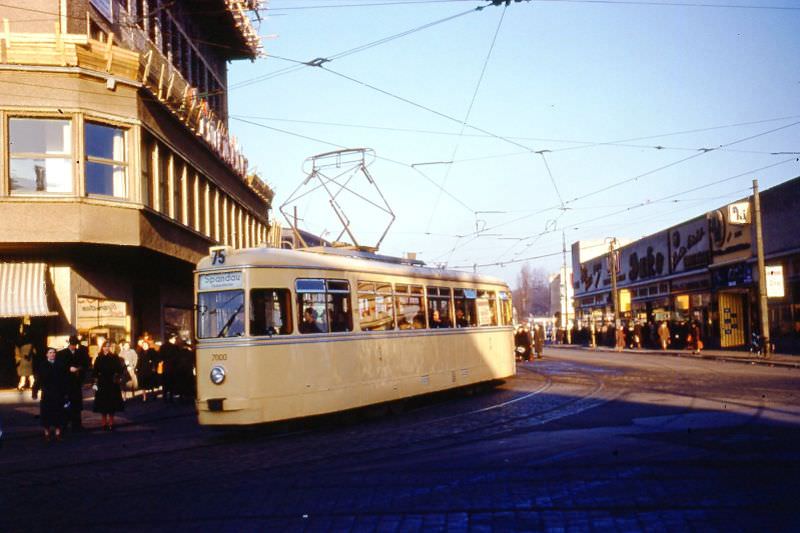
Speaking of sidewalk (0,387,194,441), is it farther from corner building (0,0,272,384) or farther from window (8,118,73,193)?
window (8,118,73,193)

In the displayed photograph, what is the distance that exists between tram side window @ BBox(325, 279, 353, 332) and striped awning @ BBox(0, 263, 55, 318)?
10.5 meters

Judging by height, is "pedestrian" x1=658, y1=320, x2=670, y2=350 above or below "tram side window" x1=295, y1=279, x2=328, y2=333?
below

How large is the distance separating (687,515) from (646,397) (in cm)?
1145

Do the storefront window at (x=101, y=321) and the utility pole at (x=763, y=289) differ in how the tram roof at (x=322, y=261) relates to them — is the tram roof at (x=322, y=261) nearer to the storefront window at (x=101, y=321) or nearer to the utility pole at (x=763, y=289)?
the storefront window at (x=101, y=321)

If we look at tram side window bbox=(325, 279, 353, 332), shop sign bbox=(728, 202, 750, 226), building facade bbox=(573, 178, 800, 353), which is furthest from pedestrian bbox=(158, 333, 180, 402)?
shop sign bbox=(728, 202, 750, 226)

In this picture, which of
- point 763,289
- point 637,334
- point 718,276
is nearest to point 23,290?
point 763,289

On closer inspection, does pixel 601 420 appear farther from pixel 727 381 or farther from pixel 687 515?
pixel 727 381

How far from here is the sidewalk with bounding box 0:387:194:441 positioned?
18.0m

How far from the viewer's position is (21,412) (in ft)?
68.8

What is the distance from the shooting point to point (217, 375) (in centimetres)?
1423

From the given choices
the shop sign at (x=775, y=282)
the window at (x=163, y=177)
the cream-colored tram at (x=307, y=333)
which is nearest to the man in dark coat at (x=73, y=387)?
the cream-colored tram at (x=307, y=333)

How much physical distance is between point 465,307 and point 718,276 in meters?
29.9

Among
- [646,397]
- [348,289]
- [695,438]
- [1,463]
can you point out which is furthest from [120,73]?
[695,438]

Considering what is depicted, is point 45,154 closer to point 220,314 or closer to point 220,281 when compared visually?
point 220,281
